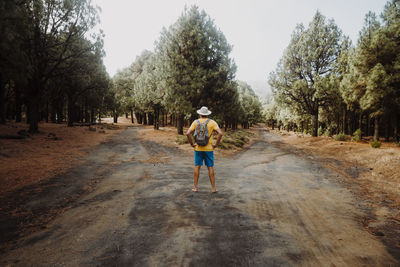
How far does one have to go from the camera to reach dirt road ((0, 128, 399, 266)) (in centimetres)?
279

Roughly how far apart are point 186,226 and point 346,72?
87.0 ft

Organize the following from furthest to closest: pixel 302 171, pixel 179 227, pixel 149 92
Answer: pixel 149 92
pixel 302 171
pixel 179 227

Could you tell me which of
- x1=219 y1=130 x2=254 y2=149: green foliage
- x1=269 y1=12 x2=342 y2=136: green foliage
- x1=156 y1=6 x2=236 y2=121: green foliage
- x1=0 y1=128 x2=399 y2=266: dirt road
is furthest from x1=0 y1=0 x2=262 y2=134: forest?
x1=0 y1=128 x2=399 y2=266: dirt road

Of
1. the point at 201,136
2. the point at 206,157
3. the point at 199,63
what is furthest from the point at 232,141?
the point at 201,136

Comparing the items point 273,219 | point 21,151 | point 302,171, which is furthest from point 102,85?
point 273,219

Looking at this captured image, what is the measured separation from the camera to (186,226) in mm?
3611

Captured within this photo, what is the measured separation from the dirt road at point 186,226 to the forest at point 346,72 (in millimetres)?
15944

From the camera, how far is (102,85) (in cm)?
2486

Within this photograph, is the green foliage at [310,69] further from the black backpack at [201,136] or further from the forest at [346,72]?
the black backpack at [201,136]

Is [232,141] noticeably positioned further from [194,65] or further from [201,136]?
[201,136]

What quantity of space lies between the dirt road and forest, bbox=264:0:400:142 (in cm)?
1594

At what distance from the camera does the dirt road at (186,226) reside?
110 inches

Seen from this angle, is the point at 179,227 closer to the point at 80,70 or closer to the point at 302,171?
the point at 302,171

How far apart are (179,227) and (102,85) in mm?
25172
